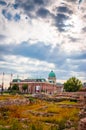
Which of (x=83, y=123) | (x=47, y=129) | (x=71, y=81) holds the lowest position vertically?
(x=47, y=129)

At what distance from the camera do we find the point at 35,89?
438 feet

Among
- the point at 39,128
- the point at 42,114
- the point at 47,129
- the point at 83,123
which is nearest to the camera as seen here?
the point at 83,123

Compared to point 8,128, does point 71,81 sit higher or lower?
higher

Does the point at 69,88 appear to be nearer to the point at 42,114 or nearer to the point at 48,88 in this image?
the point at 48,88

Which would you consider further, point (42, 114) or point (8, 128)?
point (42, 114)

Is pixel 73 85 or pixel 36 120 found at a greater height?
pixel 73 85

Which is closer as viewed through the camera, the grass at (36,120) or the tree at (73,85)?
the grass at (36,120)

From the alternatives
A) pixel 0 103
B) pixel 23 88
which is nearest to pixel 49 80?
pixel 23 88

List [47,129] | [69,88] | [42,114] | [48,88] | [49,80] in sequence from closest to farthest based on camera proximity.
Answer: [47,129] → [42,114] → [69,88] → [48,88] → [49,80]

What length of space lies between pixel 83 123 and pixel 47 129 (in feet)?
24.6

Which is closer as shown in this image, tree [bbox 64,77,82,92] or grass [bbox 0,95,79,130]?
grass [bbox 0,95,79,130]

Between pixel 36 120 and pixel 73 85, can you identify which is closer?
pixel 36 120

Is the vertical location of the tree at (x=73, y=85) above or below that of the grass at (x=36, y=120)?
above

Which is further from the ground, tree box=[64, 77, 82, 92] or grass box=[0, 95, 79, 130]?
tree box=[64, 77, 82, 92]
